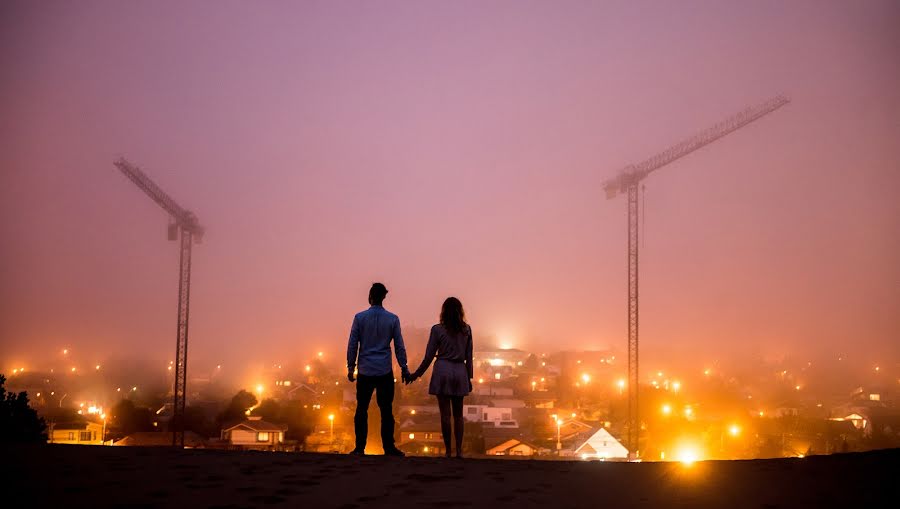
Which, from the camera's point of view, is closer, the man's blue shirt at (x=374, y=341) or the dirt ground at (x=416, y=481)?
the dirt ground at (x=416, y=481)

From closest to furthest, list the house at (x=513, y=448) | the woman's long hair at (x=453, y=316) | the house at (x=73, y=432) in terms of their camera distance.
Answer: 1. the woman's long hair at (x=453, y=316)
2. the house at (x=513, y=448)
3. the house at (x=73, y=432)

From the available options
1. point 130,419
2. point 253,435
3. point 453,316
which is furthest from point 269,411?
point 453,316

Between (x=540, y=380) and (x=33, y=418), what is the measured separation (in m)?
72.1

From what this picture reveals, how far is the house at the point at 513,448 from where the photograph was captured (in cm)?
3956

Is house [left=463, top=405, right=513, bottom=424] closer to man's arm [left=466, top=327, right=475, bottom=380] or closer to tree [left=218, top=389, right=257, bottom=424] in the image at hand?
tree [left=218, top=389, right=257, bottom=424]

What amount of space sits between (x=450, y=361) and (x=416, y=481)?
127 inches

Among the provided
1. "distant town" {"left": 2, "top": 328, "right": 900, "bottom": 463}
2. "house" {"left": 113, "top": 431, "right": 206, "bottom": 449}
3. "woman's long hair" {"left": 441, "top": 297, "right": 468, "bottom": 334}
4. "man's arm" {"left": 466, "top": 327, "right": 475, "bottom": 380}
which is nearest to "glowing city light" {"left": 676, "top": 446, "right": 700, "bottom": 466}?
"distant town" {"left": 2, "top": 328, "right": 900, "bottom": 463}

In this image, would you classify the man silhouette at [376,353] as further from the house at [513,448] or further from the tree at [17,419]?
the house at [513,448]

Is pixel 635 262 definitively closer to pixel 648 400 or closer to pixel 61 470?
pixel 648 400

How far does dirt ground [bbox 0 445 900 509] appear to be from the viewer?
16.6 feet

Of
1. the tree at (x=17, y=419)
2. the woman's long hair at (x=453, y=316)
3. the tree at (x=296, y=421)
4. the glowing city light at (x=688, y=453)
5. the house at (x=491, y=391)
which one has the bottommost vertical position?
the glowing city light at (x=688, y=453)

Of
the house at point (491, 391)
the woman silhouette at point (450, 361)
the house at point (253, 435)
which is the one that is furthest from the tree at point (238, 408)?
the woman silhouette at point (450, 361)

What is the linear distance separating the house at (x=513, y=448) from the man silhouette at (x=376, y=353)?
31576 mm

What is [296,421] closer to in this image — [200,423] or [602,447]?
Answer: [200,423]
